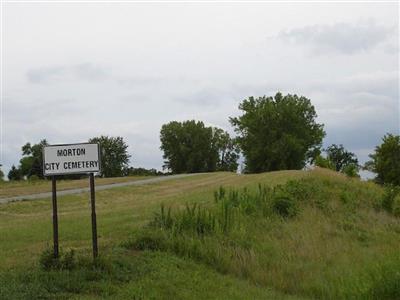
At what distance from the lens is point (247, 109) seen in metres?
88.1

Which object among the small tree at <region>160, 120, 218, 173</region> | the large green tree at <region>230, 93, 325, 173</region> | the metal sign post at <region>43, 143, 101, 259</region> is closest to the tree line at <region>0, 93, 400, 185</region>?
the large green tree at <region>230, 93, 325, 173</region>

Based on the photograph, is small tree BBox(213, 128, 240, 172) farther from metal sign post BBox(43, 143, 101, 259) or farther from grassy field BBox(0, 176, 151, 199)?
metal sign post BBox(43, 143, 101, 259)

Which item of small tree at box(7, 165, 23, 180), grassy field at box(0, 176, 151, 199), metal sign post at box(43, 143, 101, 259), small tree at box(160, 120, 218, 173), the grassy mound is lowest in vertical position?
the grassy mound

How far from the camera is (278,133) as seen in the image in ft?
276

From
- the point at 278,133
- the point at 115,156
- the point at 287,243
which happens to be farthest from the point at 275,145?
the point at 287,243

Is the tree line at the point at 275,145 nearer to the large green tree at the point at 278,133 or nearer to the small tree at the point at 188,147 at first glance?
the large green tree at the point at 278,133

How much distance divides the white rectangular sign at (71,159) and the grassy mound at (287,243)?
8.80 ft

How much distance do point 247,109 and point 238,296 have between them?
261 ft

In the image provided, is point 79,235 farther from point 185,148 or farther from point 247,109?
point 185,148

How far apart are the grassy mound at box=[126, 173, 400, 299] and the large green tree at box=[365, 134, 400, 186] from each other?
161 ft

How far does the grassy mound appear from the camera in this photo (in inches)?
437

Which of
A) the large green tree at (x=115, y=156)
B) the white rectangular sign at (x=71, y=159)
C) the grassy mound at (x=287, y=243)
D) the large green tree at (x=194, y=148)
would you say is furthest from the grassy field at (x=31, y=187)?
the large green tree at (x=194, y=148)

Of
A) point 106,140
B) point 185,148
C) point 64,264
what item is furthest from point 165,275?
point 185,148

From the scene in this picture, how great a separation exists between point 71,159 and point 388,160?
211 ft
